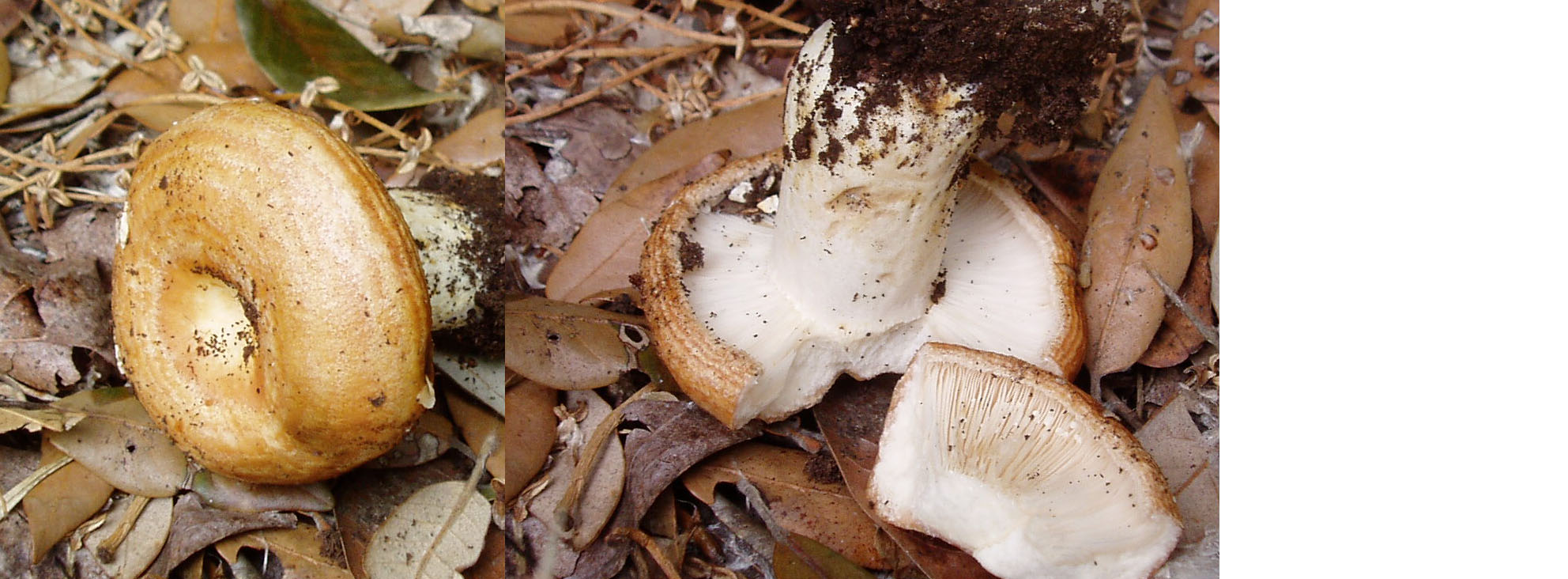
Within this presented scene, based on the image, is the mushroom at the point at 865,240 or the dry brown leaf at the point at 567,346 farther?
the dry brown leaf at the point at 567,346

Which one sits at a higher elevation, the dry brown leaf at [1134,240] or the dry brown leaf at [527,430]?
the dry brown leaf at [1134,240]

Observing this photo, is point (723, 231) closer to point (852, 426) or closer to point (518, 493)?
point (852, 426)

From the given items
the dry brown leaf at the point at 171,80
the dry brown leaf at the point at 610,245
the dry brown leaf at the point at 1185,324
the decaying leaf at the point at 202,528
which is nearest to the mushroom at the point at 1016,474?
the dry brown leaf at the point at 1185,324

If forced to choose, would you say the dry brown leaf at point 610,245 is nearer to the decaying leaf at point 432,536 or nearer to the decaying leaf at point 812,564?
the decaying leaf at point 432,536

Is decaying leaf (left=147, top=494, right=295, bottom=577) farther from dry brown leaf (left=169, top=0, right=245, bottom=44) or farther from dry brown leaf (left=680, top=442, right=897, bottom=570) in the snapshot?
dry brown leaf (left=169, top=0, right=245, bottom=44)

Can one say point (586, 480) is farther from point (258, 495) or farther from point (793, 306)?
point (258, 495)

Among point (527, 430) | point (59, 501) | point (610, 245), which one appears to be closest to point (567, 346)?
point (527, 430)

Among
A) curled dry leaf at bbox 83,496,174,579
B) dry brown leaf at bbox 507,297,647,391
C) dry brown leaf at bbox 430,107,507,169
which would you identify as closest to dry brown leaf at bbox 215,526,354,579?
curled dry leaf at bbox 83,496,174,579
